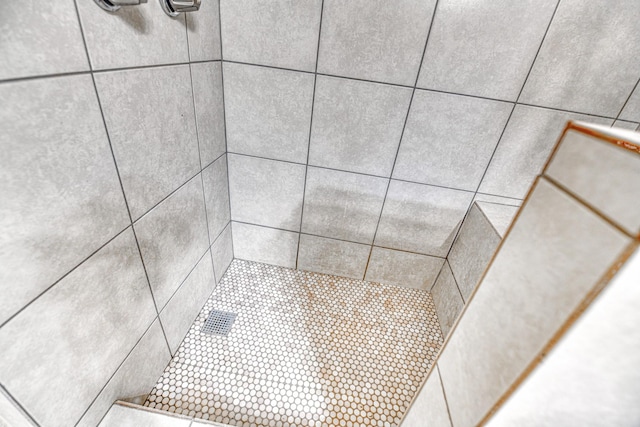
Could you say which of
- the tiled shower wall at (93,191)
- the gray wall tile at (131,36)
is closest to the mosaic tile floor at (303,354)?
the tiled shower wall at (93,191)

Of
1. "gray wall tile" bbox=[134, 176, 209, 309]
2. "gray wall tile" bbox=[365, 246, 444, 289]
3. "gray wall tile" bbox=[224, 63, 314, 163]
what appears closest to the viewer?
"gray wall tile" bbox=[134, 176, 209, 309]

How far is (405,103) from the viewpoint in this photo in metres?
1.42

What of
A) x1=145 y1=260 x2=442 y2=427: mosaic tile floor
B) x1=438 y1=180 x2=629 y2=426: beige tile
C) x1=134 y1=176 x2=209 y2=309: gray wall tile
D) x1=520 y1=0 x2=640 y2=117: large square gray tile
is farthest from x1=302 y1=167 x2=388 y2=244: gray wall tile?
x1=438 y1=180 x2=629 y2=426: beige tile

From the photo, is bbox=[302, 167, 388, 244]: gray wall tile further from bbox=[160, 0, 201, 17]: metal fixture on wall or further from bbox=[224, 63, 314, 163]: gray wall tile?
bbox=[160, 0, 201, 17]: metal fixture on wall

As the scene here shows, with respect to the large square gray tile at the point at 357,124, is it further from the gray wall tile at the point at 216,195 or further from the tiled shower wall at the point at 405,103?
the gray wall tile at the point at 216,195

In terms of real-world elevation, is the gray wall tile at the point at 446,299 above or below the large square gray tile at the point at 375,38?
below

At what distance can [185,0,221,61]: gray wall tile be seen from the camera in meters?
1.14

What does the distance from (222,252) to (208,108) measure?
0.91 meters

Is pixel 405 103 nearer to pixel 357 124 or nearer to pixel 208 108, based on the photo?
pixel 357 124

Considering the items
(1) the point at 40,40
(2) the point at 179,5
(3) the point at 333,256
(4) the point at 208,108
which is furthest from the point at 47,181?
(3) the point at 333,256

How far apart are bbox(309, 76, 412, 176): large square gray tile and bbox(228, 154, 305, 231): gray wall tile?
20 centimetres

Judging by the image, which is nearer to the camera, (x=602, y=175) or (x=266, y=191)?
(x=602, y=175)

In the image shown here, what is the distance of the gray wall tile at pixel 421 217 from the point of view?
1.63 meters

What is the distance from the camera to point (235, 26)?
4.41ft
